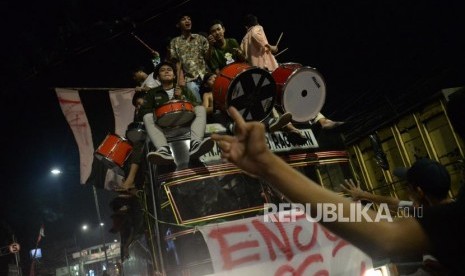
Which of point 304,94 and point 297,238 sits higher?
point 304,94

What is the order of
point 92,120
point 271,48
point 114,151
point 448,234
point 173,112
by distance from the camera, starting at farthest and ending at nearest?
point 92,120 < point 271,48 < point 114,151 < point 173,112 < point 448,234

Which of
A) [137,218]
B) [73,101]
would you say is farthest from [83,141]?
[137,218]

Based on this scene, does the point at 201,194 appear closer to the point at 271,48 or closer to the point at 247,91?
the point at 247,91

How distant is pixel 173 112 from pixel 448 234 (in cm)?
399

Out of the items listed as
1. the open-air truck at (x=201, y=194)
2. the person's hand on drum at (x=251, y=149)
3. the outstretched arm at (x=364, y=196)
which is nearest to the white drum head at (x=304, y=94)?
the open-air truck at (x=201, y=194)

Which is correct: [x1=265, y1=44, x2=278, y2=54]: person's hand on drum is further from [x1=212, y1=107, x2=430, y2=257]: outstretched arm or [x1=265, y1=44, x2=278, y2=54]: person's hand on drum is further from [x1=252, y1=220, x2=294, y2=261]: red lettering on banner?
[x1=212, y1=107, x2=430, y2=257]: outstretched arm

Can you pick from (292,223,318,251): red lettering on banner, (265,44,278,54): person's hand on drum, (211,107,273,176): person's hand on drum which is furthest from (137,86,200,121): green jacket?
(211,107,273,176): person's hand on drum

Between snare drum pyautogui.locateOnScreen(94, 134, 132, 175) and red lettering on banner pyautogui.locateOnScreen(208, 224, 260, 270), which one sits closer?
red lettering on banner pyautogui.locateOnScreen(208, 224, 260, 270)

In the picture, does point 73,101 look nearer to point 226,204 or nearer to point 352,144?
point 226,204

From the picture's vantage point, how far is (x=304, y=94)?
17.6 ft

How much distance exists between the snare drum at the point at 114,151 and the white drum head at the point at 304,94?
3227 millimetres

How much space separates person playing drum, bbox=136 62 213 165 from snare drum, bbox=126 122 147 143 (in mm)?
223

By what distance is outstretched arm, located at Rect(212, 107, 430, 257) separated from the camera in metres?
1.34

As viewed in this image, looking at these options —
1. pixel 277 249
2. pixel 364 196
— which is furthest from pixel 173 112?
pixel 364 196
